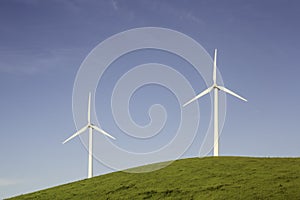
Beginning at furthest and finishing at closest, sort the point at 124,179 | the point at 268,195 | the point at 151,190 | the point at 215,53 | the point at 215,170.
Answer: the point at 215,53 → the point at 124,179 → the point at 215,170 → the point at 151,190 → the point at 268,195

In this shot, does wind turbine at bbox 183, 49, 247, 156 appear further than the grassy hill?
Yes

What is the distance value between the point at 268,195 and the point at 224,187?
4456 millimetres

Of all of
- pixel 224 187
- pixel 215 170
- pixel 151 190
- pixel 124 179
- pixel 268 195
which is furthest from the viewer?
pixel 124 179

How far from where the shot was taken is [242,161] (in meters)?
49.4

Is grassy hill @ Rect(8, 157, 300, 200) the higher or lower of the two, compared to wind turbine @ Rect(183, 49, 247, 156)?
lower

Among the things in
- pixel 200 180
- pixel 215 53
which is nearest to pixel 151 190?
pixel 200 180

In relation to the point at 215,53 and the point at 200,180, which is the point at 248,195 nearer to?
the point at 200,180

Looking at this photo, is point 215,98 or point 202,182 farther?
point 215,98

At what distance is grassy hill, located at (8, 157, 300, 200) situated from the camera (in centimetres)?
3862

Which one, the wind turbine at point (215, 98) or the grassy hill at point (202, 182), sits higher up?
the wind turbine at point (215, 98)

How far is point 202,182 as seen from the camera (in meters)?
43.2

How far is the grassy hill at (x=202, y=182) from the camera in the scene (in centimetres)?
3862

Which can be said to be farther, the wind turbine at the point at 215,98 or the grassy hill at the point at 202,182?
the wind turbine at the point at 215,98

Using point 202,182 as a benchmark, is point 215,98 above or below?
above
